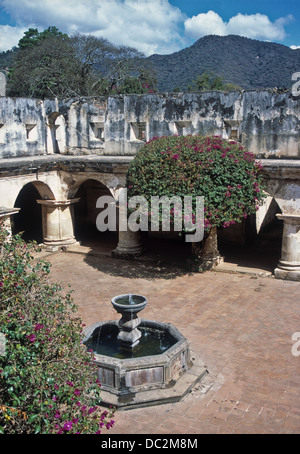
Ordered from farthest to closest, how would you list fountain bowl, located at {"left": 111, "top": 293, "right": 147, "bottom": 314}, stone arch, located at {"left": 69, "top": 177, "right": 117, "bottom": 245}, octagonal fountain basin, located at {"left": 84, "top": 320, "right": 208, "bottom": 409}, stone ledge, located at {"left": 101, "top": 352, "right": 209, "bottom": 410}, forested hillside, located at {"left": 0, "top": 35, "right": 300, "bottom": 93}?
forested hillside, located at {"left": 0, "top": 35, "right": 300, "bottom": 93}
stone arch, located at {"left": 69, "top": 177, "right": 117, "bottom": 245}
fountain bowl, located at {"left": 111, "top": 293, "right": 147, "bottom": 314}
octagonal fountain basin, located at {"left": 84, "top": 320, "right": 208, "bottom": 409}
stone ledge, located at {"left": 101, "top": 352, "right": 209, "bottom": 410}

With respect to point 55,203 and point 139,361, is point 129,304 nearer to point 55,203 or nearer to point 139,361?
point 139,361

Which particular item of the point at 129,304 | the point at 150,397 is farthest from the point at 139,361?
the point at 129,304

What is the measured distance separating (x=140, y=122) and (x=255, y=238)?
19.5 feet

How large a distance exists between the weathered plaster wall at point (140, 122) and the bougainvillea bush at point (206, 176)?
4.79ft

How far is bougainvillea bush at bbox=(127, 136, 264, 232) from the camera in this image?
453 inches

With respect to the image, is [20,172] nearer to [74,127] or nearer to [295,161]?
[74,127]

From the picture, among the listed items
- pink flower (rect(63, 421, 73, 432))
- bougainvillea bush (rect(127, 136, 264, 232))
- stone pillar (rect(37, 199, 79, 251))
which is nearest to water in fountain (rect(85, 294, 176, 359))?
pink flower (rect(63, 421, 73, 432))

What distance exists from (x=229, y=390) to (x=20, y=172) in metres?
9.26

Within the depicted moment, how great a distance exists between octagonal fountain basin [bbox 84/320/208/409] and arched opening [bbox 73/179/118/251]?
10.2 metres

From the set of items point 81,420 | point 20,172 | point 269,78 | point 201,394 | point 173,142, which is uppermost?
point 269,78

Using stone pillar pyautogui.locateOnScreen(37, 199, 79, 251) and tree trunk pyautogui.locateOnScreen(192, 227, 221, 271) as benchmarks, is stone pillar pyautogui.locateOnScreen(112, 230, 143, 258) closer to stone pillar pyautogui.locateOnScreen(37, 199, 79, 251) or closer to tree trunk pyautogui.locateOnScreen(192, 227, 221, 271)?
tree trunk pyautogui.locateOnScreen(192, 227, 221, 271)

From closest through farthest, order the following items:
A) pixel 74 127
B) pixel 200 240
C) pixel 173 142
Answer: pixel 173 142, pixel 200 240, pixel 74 127
